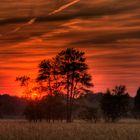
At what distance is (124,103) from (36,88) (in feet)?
54.8

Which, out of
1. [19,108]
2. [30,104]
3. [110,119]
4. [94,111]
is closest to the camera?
[30,104]

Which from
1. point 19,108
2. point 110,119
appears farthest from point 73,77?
point 19,108

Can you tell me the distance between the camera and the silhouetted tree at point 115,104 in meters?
72.1

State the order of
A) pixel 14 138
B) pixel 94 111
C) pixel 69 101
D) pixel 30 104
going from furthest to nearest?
1. pixel 94 111
2. pixel 30 104
3. pixel 69 101
4. pixel 14 138

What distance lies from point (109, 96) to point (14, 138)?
5659cm

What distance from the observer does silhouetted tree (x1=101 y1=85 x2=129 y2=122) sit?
236ft

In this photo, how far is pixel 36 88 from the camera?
208 ft

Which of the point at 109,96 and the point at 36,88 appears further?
the point at 109,96

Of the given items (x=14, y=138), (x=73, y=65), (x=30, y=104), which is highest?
(x=73, y=65)

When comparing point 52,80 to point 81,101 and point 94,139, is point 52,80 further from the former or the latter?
point 94,139

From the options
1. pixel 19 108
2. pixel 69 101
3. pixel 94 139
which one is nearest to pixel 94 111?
pixel 69 101

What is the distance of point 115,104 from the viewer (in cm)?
7269

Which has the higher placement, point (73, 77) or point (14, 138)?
point (73, 77)

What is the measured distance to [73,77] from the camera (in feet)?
196
